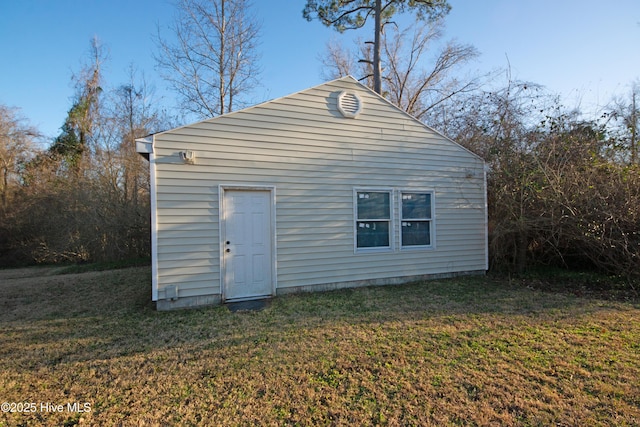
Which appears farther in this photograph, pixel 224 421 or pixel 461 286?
pixel 461 286

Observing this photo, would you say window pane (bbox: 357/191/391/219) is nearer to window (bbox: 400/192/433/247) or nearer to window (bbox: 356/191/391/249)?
window (bbox: 356/191/391/249)

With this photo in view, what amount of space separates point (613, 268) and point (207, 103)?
1542cm

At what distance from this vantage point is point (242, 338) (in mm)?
4000

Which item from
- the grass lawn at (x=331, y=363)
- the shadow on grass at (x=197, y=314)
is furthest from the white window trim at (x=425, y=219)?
the grass lawn at (x=331, y=363)

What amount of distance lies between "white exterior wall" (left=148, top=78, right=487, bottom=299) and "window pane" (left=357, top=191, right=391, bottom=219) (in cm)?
21

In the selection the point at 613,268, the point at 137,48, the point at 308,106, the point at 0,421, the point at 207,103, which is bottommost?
the point at 0,421

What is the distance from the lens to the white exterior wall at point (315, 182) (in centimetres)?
524

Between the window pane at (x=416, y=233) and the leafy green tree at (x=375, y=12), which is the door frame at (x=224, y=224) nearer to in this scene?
the window pane at (x=416, y=233)

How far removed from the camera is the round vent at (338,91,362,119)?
21.0ft

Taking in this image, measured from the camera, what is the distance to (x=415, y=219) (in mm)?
7105

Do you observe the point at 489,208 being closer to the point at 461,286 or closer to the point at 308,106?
the point at 461,286

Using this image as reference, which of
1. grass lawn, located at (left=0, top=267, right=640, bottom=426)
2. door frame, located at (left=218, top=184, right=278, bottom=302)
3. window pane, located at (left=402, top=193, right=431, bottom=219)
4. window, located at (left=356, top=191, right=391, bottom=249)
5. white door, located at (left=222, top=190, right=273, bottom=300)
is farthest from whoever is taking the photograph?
window pane, located at (left=402, top=193, right=431, bottom=219)

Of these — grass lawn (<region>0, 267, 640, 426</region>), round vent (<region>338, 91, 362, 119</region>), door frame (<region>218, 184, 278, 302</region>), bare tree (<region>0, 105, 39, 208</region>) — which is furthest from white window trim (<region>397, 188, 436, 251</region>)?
bare tree (<region>0, 105, 39, 208</region>)

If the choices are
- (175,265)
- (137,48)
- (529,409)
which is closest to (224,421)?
(529,409)
